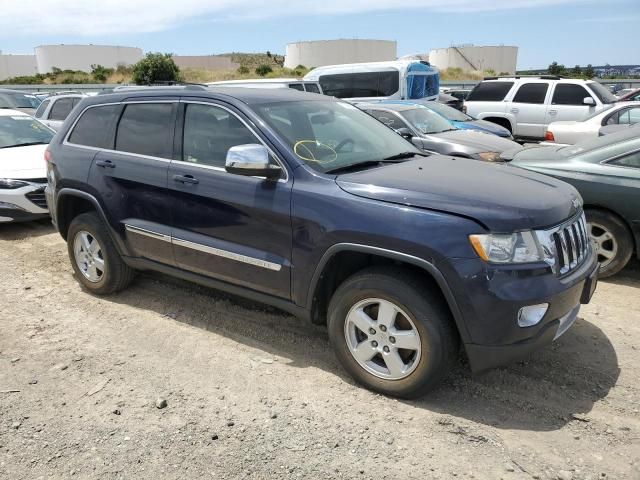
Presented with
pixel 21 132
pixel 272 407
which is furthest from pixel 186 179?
pixel 21 132

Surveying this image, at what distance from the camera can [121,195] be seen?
448 cm

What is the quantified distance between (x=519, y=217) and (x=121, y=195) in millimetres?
3045

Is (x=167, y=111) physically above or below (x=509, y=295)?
above

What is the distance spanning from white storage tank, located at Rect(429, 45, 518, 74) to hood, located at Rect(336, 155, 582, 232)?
225 feet

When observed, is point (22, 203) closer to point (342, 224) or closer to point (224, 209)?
point (224, 209)

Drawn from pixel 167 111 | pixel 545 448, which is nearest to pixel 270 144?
pixel 167 111

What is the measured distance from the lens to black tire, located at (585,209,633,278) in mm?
5004

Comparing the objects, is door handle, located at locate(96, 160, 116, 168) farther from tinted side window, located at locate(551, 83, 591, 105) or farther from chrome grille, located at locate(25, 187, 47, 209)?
tinted side window, located at locate(551, 83, 591, 105)

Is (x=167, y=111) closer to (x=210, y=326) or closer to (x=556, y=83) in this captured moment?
(x=210, y=326)

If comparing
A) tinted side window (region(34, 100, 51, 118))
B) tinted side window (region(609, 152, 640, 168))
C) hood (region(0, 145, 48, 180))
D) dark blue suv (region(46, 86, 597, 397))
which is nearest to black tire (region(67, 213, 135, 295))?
dark blue suv (region(46, 86, 597, 397))

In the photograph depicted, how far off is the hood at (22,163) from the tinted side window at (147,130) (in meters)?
3.33

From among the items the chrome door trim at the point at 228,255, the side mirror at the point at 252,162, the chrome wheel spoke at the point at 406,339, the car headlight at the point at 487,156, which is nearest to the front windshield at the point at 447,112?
the car headlight at the point at 487,156

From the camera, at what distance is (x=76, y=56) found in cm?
7375

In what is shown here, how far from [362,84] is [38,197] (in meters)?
11.0
